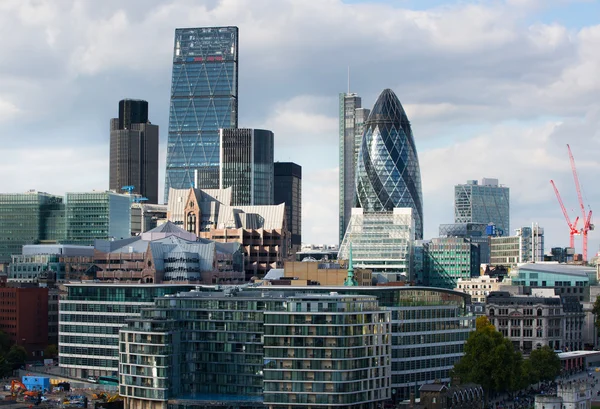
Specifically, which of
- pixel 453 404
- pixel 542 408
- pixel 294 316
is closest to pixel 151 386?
pixel 294 316

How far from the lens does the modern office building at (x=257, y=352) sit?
16212cm

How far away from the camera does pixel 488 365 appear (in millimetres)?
184000

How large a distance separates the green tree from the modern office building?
16270 mm

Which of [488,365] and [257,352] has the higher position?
[257,352]

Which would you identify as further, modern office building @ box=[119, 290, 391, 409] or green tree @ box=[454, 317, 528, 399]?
green tree @ box=[454, 317, 528, 399]

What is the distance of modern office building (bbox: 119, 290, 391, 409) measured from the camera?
162125mm

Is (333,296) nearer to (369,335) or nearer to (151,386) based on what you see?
(369,335)

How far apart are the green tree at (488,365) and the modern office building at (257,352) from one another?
641 inches

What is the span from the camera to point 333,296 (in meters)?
167

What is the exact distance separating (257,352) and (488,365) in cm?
3489

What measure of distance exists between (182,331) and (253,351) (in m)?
10.3

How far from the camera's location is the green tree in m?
184

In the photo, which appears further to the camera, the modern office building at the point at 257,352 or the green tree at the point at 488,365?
the green tree at the point at 488,365

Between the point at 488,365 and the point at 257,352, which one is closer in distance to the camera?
the point at 257,352
